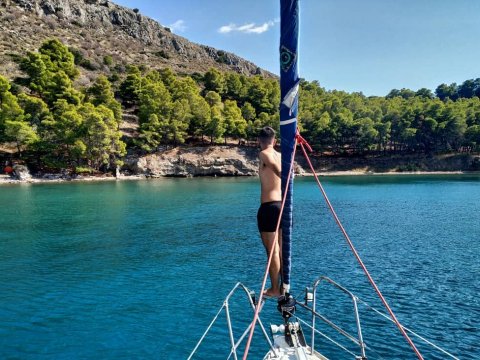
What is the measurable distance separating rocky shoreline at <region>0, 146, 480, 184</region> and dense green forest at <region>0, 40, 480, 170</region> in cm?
328

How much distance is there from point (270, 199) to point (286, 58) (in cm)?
265

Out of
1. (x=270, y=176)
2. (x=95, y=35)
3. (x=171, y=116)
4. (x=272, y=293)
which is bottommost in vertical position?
(x=272, y=293)

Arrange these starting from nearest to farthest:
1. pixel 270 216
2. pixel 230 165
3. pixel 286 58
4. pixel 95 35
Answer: pixel 286 58 < pixel 270 216 < pixel 230 165 < pixel 95 35

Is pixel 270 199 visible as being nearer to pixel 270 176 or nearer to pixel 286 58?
pixel 270 176

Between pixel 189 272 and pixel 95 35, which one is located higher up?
pixel 95 35

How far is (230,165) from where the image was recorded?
319 feet

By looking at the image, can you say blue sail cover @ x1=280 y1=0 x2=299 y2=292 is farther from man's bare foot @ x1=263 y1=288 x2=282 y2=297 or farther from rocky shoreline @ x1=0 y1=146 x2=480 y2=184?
rocky shoreline @ x1=0 y1=146 x2=480 y2=184

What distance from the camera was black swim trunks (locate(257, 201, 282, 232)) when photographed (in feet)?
23.7

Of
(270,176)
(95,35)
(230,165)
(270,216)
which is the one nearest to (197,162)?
(230,165)

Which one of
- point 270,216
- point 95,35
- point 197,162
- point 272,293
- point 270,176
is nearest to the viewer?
point 270,216

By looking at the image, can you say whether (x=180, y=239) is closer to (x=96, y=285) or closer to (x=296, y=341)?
(x=96, y=285)

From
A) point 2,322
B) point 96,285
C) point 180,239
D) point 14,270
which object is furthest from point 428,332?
point 14,270

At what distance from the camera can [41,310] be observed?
16.7m

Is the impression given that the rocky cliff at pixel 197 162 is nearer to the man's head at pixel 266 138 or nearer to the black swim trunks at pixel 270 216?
the man's head at pixel 266 138
